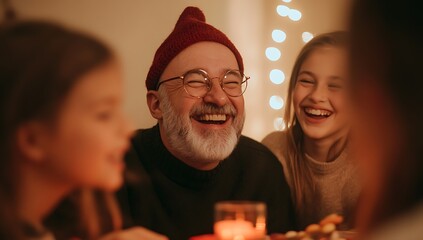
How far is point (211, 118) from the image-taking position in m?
1.78

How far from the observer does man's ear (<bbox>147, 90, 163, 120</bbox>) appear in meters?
1.85

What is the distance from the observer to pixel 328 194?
1.82 m

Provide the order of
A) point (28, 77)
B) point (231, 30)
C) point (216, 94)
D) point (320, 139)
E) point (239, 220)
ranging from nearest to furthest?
point (28, 77) < point (239, 220) < point (216, 94) < point (320, 139) < point (231, 30)

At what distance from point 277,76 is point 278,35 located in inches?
6.5

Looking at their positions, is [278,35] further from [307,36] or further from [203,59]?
[203,59]

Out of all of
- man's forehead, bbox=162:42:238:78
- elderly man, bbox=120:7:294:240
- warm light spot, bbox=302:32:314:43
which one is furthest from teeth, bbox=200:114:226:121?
warm light spot, bbox=302:32:314:43

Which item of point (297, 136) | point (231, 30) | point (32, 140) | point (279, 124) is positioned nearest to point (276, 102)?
point (279, 124)

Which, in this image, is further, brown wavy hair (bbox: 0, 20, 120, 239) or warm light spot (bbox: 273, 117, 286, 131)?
warm light spot (bbox: 273, 117, 286, 131)

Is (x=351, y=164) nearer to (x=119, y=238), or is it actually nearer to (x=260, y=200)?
(x=260, y=200)

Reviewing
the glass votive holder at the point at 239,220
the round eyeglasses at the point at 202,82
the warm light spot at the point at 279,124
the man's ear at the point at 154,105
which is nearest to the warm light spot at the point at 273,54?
the warm light spot at the point at 279,124

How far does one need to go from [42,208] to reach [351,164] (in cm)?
119

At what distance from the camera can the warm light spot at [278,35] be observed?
6.82ft

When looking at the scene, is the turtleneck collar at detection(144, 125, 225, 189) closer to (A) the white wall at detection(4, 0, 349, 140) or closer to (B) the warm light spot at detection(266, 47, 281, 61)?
(A) the white wall at detection(4, 0, 349, 140)

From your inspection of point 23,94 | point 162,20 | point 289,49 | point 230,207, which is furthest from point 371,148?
point 289,49
